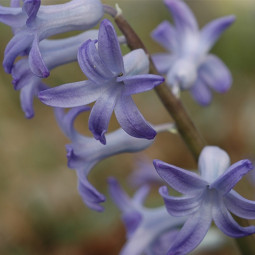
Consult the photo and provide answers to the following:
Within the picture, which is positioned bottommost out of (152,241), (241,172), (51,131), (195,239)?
(51,131)

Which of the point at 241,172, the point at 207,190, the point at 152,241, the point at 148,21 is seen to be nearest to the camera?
the point at 241,172

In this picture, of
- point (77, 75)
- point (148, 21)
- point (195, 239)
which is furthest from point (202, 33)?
point (148, 21)

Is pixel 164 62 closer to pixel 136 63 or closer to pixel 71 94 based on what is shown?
pixel 136 63

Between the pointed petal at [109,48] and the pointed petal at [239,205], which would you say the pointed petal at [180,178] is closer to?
the pointed petal at [239,205]

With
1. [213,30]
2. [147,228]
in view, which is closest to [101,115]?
[147,228]

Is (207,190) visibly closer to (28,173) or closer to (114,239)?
(114,239)

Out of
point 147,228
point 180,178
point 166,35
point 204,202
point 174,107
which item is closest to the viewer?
point 180,178

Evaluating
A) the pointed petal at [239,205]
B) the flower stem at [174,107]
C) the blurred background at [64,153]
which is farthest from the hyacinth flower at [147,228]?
the blurred background at [64,153]
